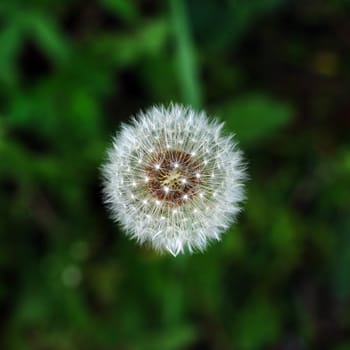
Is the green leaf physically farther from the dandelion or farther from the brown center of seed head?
the brown center of seed head

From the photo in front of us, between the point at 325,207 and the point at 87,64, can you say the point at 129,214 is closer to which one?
the point at 87,64

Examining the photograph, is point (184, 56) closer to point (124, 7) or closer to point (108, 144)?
point (124, 7)

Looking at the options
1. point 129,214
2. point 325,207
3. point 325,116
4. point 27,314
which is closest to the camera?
point 129,214

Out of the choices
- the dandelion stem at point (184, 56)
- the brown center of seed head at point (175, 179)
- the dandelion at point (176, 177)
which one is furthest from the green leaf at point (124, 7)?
the brown center of seed head at point (175, 179)

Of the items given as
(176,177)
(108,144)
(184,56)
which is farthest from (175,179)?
(184,56)

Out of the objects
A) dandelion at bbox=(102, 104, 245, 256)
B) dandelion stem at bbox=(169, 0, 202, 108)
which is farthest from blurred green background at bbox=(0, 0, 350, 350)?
dandelion at bbox=(102, 104, 245, 256)

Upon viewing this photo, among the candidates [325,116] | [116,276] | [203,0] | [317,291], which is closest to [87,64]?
[203,0]

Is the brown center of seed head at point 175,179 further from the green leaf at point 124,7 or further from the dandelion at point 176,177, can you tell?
the green leaf at point 124,7
